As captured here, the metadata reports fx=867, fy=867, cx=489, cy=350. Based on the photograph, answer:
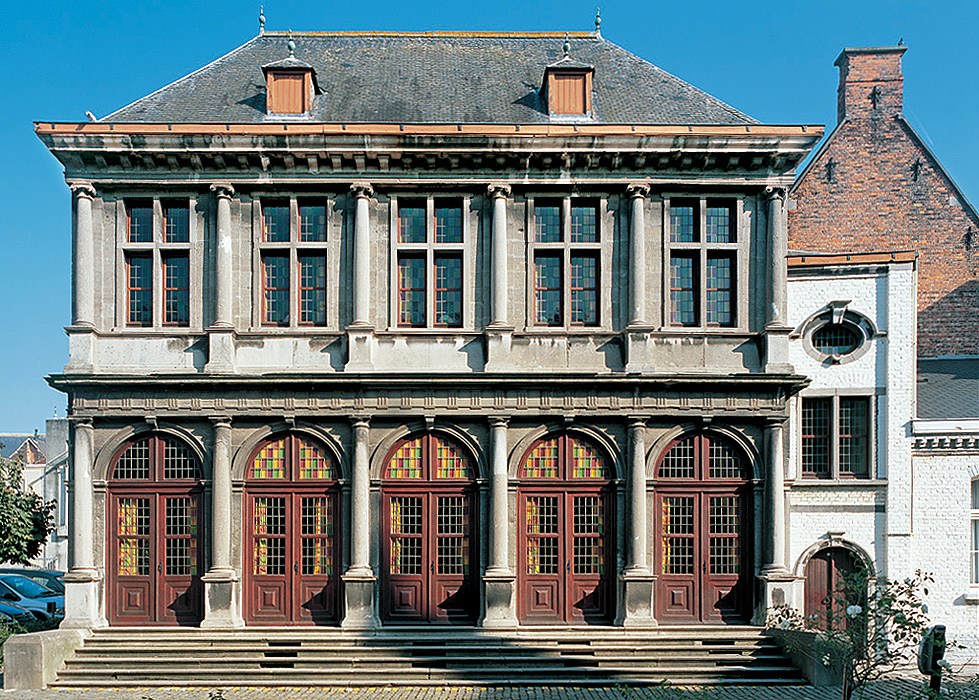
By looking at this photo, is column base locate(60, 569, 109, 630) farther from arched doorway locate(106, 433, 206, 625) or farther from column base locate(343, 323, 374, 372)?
column base locate(343, 323, 374, 372)

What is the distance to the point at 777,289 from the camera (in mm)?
17500

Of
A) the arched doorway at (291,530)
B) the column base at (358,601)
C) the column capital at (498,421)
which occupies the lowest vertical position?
the column base at (358,601)

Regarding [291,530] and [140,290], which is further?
[140,290]

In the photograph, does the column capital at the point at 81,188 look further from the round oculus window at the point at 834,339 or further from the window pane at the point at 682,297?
the round oculus window at the point at 834,339

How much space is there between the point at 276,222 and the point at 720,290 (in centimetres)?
928

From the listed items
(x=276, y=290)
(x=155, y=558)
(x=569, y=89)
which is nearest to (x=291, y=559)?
(x=155, y=558)

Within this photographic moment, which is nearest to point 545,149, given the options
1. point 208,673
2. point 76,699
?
point 208,673

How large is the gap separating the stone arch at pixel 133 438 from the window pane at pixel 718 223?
36.8 feet

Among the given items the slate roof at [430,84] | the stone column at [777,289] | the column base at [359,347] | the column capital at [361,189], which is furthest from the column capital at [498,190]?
the stone column at [777,289]

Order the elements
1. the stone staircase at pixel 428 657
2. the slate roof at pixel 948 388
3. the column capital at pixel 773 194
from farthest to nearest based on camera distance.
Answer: the slate roof at pixel 948 388, the column capital at pixel 773 194, the stone staircase at pixel 428 657

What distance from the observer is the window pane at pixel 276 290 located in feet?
58.3

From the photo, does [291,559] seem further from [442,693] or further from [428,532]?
[442,693]

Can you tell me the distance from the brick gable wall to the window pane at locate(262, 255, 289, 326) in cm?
1484

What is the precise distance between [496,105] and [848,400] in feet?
32.8
